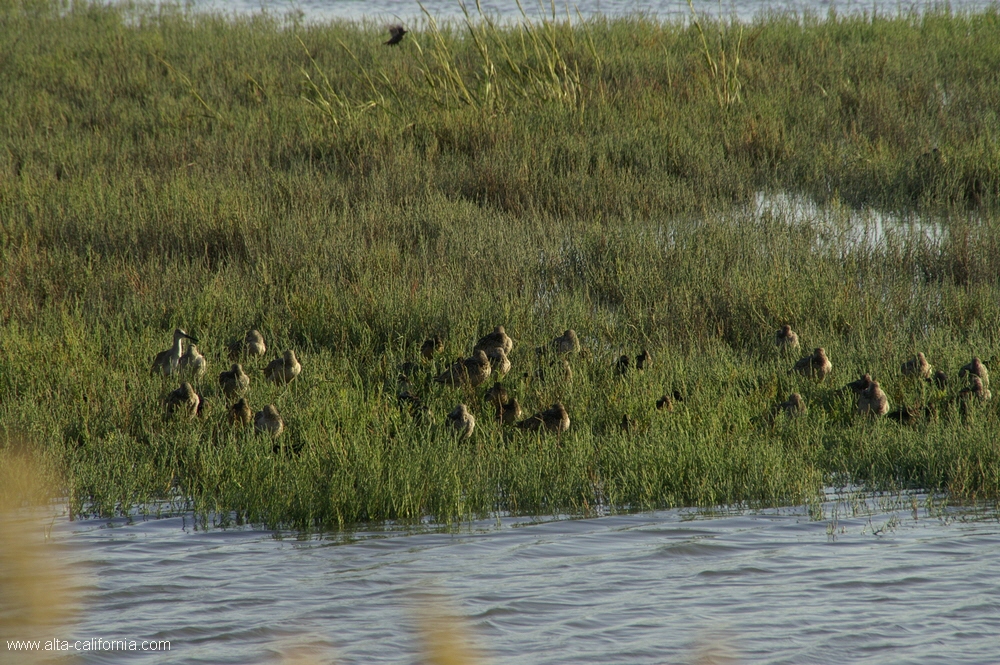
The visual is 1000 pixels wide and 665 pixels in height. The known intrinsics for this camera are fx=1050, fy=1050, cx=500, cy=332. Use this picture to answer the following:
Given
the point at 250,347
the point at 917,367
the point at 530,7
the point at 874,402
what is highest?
the point at 530,7

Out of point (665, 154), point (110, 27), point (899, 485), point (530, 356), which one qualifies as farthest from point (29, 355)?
point (110, 27)

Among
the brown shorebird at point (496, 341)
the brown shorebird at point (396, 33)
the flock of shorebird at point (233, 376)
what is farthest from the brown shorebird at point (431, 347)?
the brown shorebird at point (396, 33)

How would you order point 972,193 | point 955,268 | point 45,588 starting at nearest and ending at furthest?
point 45,588 → point 955,268 → point 972,193

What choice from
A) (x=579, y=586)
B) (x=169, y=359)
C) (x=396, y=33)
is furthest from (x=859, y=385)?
(x=396, y=33)

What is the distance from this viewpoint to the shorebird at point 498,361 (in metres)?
7.15

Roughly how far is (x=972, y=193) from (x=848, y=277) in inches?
146

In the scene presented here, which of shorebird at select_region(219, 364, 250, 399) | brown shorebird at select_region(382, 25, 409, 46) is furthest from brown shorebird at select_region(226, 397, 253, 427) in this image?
brown shorebird at select_region(382, 25, 409, 46)

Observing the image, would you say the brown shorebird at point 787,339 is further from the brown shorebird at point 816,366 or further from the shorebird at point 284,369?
the shorebird at point 284,369

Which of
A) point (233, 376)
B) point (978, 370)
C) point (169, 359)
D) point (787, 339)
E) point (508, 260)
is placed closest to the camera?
point (978, 370)

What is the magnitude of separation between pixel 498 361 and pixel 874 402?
2.44 metres

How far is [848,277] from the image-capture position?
883 centimetres

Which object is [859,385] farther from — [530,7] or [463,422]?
[530,7]

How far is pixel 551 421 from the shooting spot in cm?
621

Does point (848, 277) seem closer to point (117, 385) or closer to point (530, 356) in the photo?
point (530, 356)
